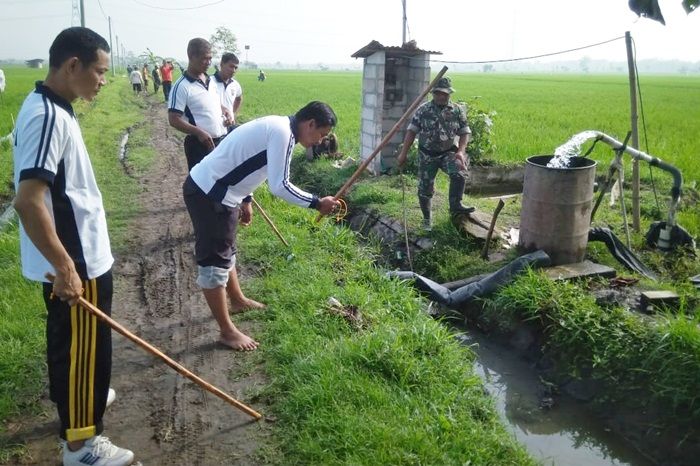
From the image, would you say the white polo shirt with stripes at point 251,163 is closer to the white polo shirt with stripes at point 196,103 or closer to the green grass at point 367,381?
the green grass at point 367,381

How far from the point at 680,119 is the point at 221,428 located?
58.0ft

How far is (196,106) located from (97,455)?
150 inches

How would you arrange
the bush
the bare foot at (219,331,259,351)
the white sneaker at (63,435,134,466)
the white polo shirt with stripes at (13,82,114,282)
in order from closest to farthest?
the white polo shirt with stripes at (13,82,114,282) < the white sneaker at (63,435,134,466) < the bare foot at (219,331,259,351) < the bush

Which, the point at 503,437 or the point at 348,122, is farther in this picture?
the point at 348,122

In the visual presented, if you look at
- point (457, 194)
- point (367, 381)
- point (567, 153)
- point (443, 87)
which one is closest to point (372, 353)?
point (367, 381)

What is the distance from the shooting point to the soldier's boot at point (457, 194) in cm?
623

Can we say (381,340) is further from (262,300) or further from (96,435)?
(96,435)

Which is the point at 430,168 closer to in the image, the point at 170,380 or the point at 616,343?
the point at 616,343

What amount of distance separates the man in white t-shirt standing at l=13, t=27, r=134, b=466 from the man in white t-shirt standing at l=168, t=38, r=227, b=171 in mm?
3059

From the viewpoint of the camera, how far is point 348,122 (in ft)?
52.2

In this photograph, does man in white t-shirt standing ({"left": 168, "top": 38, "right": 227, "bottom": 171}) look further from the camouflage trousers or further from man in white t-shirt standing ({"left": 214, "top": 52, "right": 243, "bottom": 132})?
the camouflage trousers

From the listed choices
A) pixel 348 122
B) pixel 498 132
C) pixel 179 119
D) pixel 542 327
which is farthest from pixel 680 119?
pixel 179 119

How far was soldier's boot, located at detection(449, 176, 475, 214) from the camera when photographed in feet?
20.4

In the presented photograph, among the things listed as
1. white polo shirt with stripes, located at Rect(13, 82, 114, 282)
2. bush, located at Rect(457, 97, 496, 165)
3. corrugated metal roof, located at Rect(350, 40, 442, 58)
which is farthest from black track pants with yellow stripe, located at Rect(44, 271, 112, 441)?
bush, located at Rect(457, 97, 496, 165)
